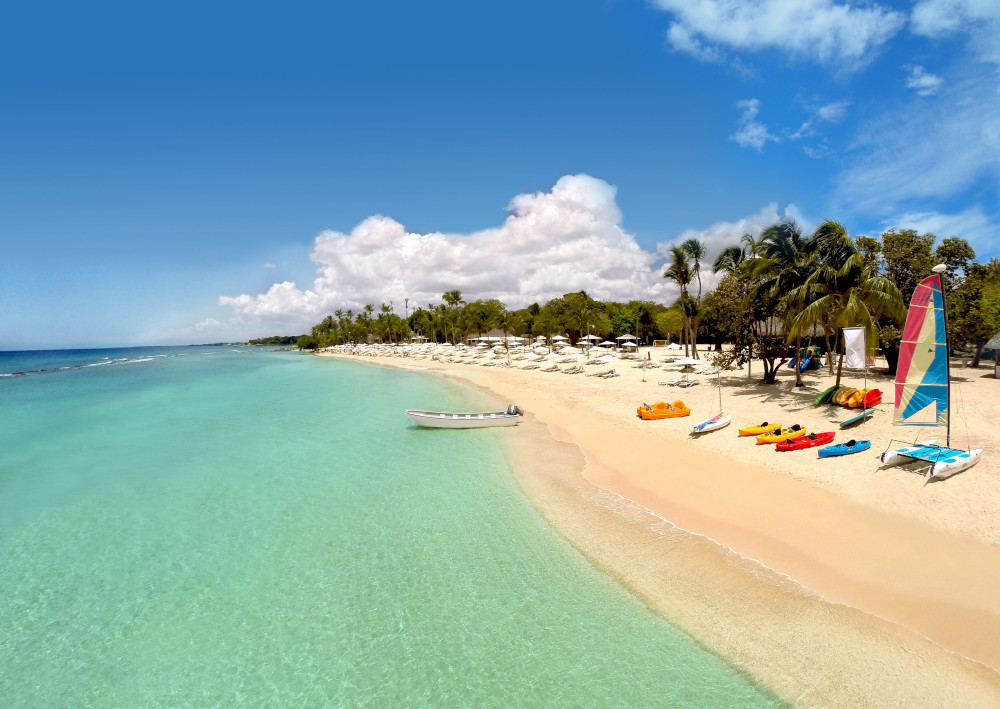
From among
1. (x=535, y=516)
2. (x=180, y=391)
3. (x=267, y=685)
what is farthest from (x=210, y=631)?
(x=180, y=391)

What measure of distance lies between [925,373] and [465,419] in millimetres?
16216

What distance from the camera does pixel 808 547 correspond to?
8648 millimetres

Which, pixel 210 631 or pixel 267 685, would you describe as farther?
pixel 210 631

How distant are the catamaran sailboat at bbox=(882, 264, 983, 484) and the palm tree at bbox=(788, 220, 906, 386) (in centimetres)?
615

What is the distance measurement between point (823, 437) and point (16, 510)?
25284mm

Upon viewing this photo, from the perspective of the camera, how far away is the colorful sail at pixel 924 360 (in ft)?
35.3

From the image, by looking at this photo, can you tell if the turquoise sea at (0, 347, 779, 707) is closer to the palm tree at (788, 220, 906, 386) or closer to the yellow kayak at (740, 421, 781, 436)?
the yellow kayak at (740, 421, 781, 436)

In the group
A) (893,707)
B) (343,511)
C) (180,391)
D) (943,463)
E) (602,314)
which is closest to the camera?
(893,707)

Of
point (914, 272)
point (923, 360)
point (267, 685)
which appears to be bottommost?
point (267, 685)

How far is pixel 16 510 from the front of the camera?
42.5 ft

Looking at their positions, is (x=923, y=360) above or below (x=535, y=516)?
above

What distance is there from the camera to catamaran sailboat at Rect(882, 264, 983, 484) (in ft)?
35.0

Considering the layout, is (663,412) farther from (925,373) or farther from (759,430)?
(925,373)

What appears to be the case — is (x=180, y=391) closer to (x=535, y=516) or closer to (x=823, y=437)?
(x=535, y=516)
